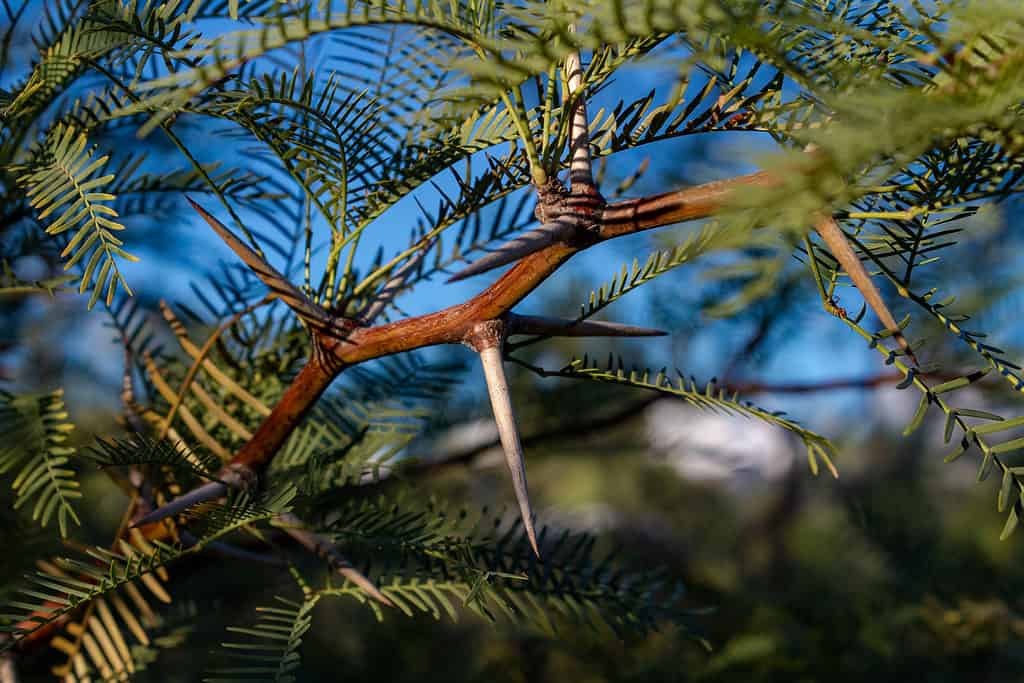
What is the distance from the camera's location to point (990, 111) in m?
0.14

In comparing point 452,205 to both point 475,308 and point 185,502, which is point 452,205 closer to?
point 475,308

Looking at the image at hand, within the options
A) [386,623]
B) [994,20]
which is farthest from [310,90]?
[386,623]

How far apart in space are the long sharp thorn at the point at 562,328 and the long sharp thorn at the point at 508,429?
0.02 m

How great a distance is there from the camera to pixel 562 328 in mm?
270

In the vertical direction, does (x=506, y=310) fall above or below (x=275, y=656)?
above

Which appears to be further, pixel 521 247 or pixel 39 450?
pixel 39 450

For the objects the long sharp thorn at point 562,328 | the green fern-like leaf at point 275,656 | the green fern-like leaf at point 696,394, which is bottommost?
the green fern-like leaf at point 275,656

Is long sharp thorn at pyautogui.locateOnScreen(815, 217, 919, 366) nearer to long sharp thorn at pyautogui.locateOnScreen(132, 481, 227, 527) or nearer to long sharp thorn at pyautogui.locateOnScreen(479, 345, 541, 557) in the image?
long sharp thorn at pyautogui.locateOnScreen(479, 345, 541, 557)

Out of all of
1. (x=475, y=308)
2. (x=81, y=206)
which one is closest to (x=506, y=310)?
(x=475, y=308)

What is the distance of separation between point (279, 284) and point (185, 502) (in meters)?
0.09

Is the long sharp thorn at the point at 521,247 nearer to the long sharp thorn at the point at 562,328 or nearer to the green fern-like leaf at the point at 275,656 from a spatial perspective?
the long sharp thorn at the point at 562,328

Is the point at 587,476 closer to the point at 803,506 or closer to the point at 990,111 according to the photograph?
the point at 803,506

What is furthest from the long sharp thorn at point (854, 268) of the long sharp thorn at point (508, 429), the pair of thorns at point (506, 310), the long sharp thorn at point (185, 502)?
the long sharp thorn at point (185, 502)

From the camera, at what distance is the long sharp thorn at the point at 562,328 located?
26 cm
